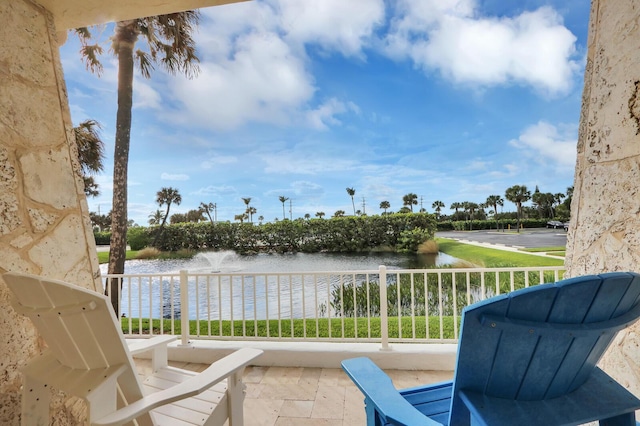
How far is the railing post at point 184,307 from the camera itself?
112 inches

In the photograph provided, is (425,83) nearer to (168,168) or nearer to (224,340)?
(168,168)

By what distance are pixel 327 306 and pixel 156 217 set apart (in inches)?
397

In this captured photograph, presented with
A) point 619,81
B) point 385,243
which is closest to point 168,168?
point 385,243

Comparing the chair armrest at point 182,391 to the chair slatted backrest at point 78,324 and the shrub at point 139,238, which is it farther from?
the shrub at point 139,238

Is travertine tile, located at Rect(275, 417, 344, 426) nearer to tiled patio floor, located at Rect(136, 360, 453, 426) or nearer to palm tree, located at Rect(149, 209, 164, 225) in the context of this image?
tiled patio floor, located at Rect(136, 360, 453, 426)

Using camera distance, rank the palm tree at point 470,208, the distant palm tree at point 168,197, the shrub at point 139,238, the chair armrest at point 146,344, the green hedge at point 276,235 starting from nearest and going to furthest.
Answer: the chair armrest at point 146,344 < the palm tree at point 470,208 < the green hedge at point 276,235 < the shrub at point 139,238 < the distant palm tree at point 168,197

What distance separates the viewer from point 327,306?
3.09m

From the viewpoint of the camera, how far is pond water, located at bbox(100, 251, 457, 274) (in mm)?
9953

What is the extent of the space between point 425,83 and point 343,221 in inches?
297

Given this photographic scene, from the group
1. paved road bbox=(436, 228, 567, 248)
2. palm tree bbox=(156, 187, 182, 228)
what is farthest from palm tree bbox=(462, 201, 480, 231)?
palm tree bbox=(156, 187, 182, 228)

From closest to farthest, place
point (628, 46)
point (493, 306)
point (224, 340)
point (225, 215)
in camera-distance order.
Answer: point (493, 306) → point (628, 46) → point (224, 340) → point (225, 215)

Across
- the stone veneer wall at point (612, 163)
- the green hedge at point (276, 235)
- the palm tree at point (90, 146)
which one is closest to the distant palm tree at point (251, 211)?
the green hedge at point (276, 235)

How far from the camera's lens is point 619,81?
1.27 m

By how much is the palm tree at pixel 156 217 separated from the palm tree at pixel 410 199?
8606 mm
